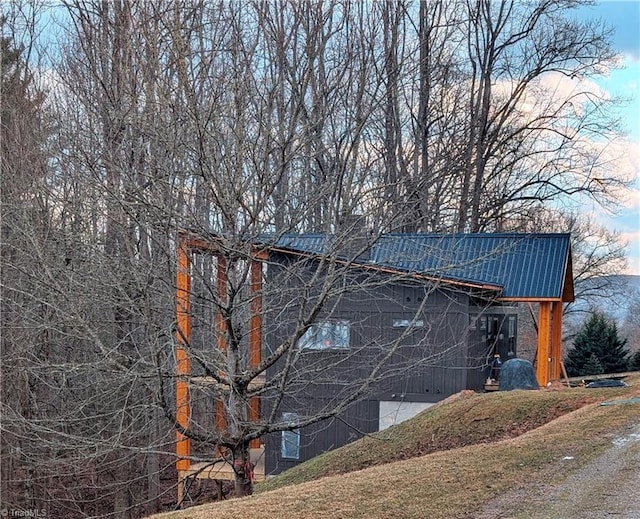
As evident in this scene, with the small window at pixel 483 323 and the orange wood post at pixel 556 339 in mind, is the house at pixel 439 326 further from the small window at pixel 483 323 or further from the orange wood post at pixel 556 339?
the orange wood post at pixel 556 339

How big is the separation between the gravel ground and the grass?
0.50ft

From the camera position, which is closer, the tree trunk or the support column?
the support column

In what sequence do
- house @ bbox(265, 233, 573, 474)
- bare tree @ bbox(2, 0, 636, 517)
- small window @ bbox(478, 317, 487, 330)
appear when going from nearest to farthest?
bare tree @ bbox(2, 0, 636, 517) → house @ bbox(265, 233, 573, 474) → small window @ bbox(478, 317, 487, 330)

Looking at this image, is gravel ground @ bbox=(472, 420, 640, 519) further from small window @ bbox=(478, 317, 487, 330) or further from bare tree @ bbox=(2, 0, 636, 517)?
small window @ bbox=(478, 317, 487, 330)

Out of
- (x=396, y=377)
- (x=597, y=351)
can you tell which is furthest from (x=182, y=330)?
(x=597, y=351)

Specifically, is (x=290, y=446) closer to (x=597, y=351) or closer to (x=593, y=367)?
(x=593, y=367)

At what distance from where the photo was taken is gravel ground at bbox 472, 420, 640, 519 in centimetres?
489

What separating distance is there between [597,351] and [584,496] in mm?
22042

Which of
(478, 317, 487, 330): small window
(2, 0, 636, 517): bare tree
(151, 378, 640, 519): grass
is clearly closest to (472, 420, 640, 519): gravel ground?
(151, 378, 640, 519): grass

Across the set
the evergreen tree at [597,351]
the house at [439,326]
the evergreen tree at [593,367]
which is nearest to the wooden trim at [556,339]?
the house at [439,326]

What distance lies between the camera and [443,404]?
12.3 meters

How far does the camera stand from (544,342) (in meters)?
14.3

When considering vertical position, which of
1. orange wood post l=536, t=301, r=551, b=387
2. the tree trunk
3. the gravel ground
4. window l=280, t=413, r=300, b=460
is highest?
orange wood post l=536, t=301, r=551, b=387

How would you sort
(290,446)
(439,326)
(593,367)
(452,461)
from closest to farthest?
(452,461), (439,326), (290,446), (593,367)
